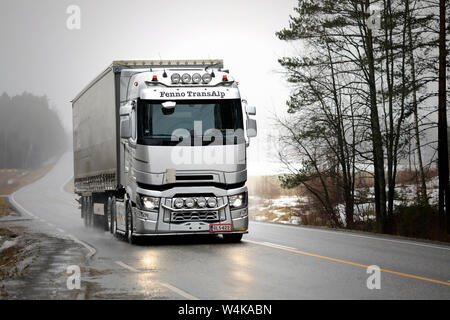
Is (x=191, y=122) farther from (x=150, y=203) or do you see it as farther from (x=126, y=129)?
(x=150, y=203)

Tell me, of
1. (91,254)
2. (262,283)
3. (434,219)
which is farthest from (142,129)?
(434,219)

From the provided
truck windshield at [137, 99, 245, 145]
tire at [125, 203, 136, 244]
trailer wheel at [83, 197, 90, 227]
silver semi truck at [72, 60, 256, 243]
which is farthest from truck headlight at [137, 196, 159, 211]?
trailer wheel at [83, 197, 90, 227]

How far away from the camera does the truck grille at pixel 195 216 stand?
53.1 feet

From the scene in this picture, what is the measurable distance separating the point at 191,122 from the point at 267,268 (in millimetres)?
5321

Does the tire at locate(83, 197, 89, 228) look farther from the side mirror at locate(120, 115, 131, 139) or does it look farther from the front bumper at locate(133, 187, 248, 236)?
the side mirror at locate(120, 115, 131, 139)

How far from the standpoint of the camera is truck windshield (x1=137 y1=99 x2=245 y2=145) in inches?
635

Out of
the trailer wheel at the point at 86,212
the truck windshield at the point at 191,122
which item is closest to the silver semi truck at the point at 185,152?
the truck windshield at the point at 191,122

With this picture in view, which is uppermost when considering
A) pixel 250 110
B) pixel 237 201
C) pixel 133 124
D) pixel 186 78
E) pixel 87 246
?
pixel 186 78

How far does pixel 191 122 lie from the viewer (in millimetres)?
16328

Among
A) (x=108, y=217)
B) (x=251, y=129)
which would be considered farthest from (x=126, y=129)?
(x=108, y=217)

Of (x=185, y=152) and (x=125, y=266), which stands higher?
(x=185, y=152)

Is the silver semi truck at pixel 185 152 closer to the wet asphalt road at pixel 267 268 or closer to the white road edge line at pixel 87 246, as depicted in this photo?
the wet asphalt road at pixel 267 268

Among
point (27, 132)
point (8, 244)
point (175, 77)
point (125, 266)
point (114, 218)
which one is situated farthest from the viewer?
point (27, 132)

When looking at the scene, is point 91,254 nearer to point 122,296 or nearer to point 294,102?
point 122,296
